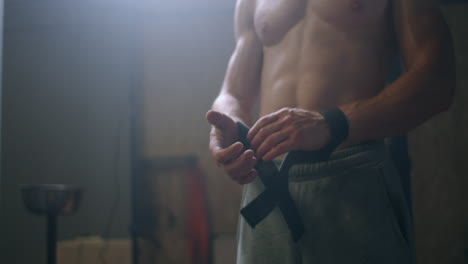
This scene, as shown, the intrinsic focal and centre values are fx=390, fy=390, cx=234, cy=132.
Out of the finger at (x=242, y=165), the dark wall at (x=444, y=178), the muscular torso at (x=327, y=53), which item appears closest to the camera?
the finger at (x=242, y=165)

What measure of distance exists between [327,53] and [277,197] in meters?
0.34

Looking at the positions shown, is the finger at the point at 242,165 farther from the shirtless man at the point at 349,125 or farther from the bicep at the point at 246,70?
the bicep at the point at 246,70

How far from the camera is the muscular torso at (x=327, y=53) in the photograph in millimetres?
840

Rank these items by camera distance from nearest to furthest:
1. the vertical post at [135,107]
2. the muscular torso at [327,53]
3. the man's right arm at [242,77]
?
1. the muscular torso at [327,53]
2. the man's right arm at [242,77]
3. the vertical post at [135,107]

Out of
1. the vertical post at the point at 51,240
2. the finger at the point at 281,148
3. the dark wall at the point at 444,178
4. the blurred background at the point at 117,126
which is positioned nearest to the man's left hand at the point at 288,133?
the finger at the point at 281,148

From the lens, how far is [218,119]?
2.51 feet

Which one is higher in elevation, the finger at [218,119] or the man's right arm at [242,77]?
the man's right arm at [242,77]

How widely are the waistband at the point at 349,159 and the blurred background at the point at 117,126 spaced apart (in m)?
1.84

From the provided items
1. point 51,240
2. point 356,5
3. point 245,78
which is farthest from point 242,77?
point 51,240

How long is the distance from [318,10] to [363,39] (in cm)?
14

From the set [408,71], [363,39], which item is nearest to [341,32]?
[363,39]

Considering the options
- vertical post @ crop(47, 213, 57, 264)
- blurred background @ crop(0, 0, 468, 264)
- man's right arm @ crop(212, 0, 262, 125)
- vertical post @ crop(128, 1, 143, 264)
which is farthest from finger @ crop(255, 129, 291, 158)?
vertical post @ crop(128, 1, 143, 264)

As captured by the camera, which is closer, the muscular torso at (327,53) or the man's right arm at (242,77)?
the muscular torso at (327,53)

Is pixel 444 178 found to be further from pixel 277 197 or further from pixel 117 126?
pixel 117 126
